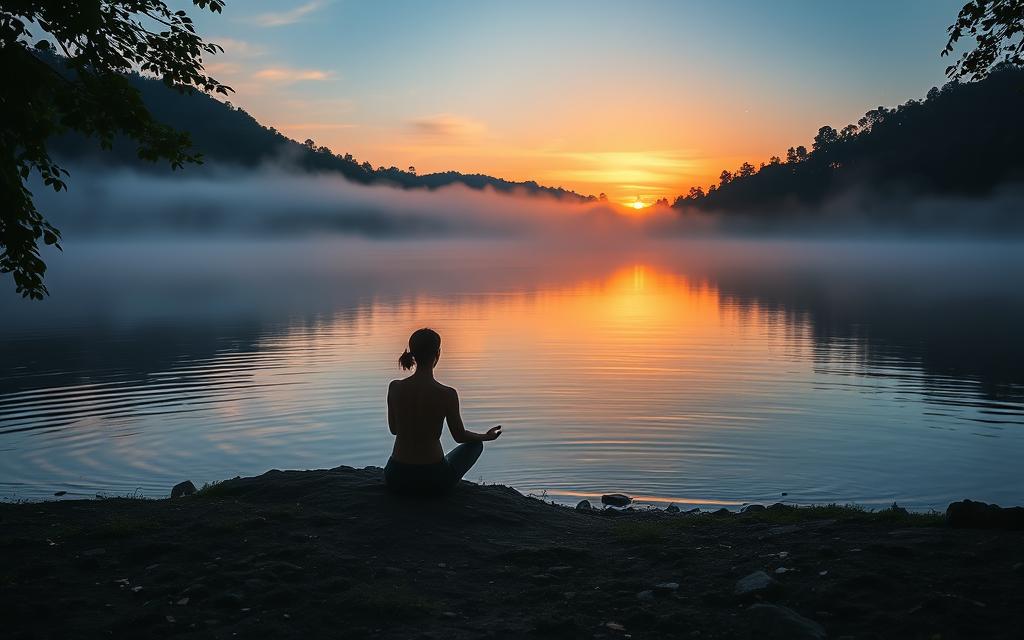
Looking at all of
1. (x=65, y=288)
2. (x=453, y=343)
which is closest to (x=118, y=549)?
(x=453, y=343)

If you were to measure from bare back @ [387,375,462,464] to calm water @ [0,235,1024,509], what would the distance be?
595 centimetres

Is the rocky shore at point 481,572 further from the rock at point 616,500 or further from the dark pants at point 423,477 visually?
the rock at point 616,500

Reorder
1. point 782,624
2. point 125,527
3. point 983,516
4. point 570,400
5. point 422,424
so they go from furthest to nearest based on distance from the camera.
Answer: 1. point 570,400
2. point 422,424
3. point 125,527
4. point 983,516
5. point 782,624

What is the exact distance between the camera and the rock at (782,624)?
6.72 m

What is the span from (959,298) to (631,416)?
189 ft

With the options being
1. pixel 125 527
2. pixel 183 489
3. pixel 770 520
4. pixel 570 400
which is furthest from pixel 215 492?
→ pixel 570 400

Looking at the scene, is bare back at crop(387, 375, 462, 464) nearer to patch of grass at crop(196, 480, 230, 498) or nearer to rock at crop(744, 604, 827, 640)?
patch of grass at crop(196, 480, 230, 498)

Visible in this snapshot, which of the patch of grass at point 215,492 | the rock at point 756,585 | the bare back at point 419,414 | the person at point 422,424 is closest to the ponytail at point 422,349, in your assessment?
the person at point 422,424

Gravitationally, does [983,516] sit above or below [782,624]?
above

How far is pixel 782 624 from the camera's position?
270 inches

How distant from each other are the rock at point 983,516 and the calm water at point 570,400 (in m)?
6.31

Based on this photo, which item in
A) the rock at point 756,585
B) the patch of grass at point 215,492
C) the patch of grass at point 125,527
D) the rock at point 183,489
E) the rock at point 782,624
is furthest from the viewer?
the rock at point 183,489

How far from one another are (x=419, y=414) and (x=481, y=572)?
7.28 feet

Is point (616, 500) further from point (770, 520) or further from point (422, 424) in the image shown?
point (422, 424)
